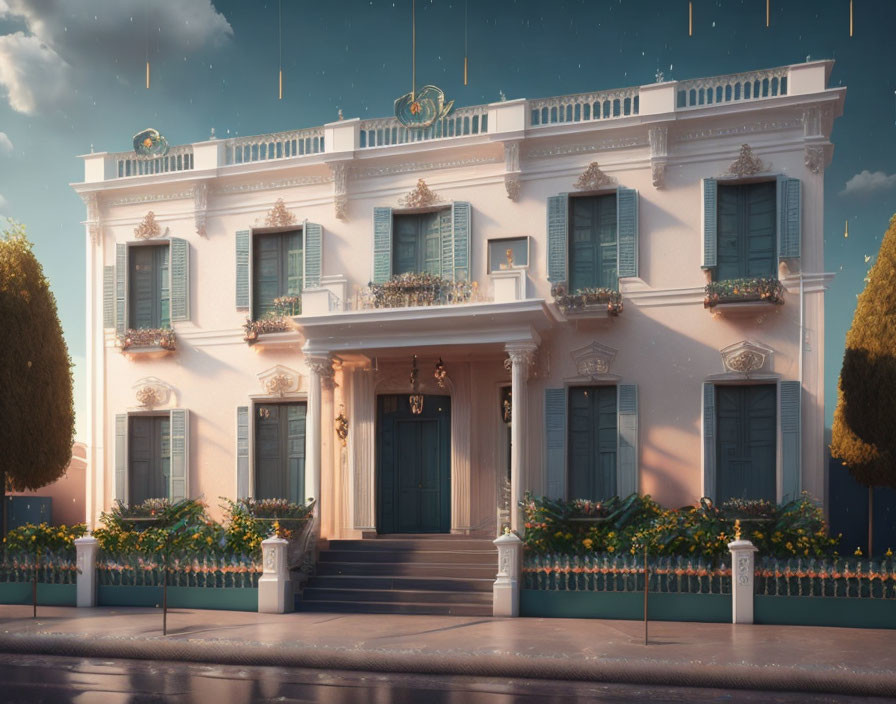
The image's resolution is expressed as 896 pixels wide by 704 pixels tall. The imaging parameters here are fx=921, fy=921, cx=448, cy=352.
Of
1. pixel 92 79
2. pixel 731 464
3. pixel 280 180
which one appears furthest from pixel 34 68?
pixel 731 464

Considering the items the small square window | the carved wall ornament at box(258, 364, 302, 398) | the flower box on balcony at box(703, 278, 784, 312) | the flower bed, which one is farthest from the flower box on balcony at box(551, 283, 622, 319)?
the carved wall ornament at box(258, 364, 302, 398)

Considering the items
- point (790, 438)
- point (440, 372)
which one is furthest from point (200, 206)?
point (790, 438)

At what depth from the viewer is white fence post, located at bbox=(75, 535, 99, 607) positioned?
14.3m

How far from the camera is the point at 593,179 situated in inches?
632

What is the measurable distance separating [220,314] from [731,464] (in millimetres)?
9920

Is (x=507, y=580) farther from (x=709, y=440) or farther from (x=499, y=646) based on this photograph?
(x=709, y=440)

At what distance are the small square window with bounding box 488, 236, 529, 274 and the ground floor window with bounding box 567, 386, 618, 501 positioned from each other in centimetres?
249

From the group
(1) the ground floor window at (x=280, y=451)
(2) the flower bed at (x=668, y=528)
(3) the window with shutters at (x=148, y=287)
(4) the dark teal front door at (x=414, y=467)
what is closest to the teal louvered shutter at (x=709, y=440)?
(2) the flower bed at (x=668, y=528)

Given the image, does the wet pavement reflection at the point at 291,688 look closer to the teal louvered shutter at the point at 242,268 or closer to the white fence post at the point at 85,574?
the white fence post at the point at 85,574

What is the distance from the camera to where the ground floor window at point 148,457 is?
1814cm

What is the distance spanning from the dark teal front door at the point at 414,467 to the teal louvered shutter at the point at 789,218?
6394mm

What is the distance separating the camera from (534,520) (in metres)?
14.3

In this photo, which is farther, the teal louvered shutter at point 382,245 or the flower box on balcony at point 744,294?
the teal louvered shutter at point 382,245

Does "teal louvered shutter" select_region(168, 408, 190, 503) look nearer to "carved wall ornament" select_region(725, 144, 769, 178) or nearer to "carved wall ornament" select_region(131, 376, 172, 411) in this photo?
"carved wall ornament" select_region(131, 376, 172, 411)
